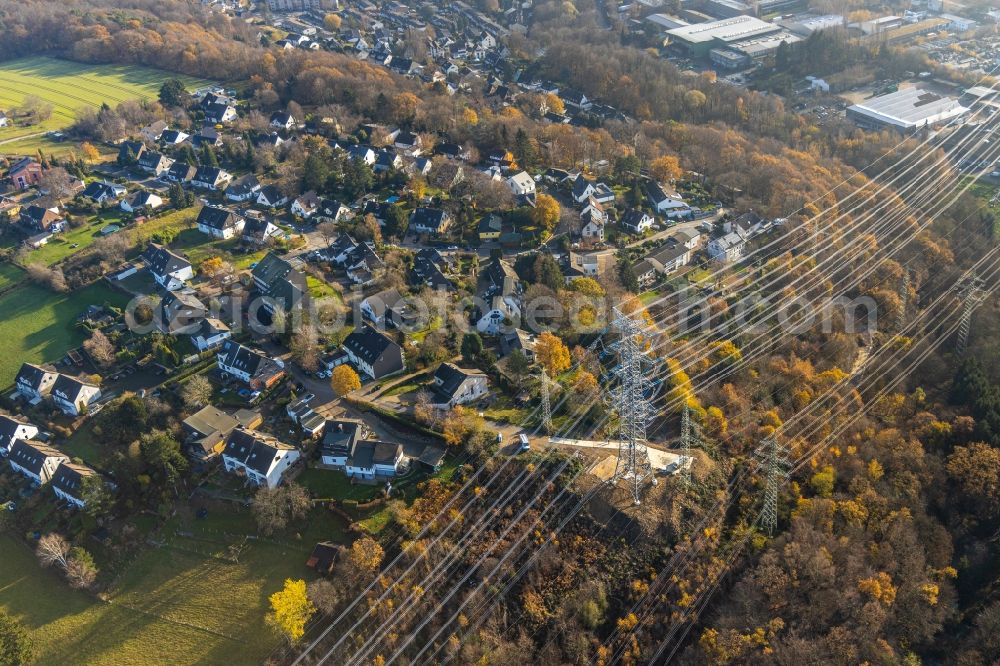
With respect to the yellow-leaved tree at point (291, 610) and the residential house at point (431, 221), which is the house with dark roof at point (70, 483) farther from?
the residential house at point (431, 221)

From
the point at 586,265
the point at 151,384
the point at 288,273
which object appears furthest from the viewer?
the point at 586,265

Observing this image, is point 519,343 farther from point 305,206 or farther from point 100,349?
point 305,206

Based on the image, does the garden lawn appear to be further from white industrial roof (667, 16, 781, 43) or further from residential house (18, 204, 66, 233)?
white industrial roof (667, 16, 781, 43)

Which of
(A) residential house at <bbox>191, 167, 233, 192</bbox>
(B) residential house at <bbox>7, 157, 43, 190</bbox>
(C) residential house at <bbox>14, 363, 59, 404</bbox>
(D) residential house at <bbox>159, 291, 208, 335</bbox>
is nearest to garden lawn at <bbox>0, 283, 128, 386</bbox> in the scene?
(C) residential house at <bbox>14, 363, 59, 404</bbox>

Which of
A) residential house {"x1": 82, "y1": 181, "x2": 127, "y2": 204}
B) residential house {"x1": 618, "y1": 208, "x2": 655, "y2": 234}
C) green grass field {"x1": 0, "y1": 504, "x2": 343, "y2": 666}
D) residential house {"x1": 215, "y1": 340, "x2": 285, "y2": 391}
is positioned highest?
residential house {"x1": 618, "y1": 208, "x2": 655, "y2": 234}

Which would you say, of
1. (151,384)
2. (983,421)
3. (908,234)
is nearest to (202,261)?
(151,384)

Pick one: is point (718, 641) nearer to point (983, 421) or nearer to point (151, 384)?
point (983, 421)
